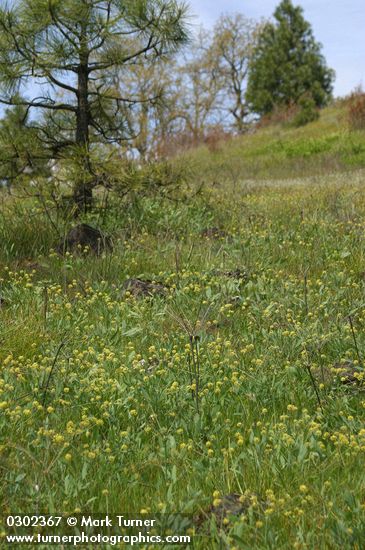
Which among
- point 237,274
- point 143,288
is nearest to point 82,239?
point 143,288

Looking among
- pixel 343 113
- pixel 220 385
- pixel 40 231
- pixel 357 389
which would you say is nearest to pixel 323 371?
pixel 357 389

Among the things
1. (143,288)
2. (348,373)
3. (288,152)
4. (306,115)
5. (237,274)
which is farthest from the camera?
(306,115)

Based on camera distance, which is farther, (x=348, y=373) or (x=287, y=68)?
(x=287, y=68)

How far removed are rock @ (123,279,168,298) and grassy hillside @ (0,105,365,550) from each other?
67mm

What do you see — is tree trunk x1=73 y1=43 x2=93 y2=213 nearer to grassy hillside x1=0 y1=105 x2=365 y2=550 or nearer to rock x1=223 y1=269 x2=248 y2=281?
grassy hillside x1=0 y1=105 x2=365 y2=550

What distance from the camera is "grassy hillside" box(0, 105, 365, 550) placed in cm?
269

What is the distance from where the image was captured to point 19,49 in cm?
785

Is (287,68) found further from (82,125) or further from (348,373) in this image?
(348,373)

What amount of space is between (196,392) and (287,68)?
1315 inches

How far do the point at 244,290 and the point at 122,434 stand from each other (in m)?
3.03

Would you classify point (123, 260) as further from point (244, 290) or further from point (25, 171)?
point (25, 171)

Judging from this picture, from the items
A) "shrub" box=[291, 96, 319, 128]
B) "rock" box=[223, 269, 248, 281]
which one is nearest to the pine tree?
"rock" box=[223, 269, 248, 281]

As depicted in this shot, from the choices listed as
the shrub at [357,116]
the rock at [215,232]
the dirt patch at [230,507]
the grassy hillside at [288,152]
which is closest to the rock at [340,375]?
the dirt patch at [230,507]

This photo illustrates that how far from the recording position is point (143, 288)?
237 inches
